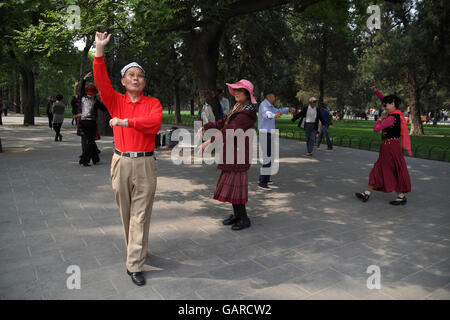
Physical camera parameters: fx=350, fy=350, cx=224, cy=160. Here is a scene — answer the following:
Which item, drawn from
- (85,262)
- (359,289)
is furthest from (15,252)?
(359,289)

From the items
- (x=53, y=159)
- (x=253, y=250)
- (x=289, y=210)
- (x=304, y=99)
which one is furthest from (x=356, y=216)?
(x=304, y=99)

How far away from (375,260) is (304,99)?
1502 inches

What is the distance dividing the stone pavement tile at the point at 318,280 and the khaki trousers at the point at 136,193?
1.56 metres

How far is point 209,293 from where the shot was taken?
3229 millimetres

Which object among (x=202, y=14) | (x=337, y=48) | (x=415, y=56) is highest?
(x=337, y=48)

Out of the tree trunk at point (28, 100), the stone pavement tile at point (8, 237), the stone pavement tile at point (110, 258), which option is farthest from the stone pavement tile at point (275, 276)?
the tree trunk at point (28, 100)

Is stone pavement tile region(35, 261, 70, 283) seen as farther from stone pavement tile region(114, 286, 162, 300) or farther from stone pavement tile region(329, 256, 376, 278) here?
stone pavement tile region(329, 256, 376, 278)

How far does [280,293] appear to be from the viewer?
3238 mm

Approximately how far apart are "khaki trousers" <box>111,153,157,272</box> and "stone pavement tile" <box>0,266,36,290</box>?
977 millimetres

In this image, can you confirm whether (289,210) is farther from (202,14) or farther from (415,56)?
(415,56)

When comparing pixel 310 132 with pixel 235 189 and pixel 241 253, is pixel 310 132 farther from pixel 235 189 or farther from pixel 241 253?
pixel 241 253

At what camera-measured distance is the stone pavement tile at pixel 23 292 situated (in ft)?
10.2

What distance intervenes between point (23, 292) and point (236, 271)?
2.01 metres
